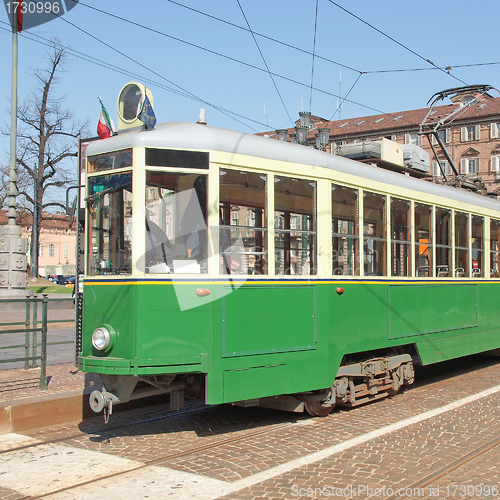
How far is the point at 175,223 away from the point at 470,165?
207ft

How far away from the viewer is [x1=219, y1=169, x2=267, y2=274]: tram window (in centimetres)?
634

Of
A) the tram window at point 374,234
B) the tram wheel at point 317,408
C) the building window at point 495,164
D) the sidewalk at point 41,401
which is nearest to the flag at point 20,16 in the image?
the sidewalk at point 41,401

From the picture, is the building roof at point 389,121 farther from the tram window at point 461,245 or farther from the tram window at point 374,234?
the tram window at point 374,234

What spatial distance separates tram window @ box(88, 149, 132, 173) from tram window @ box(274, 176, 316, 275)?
5.12ft

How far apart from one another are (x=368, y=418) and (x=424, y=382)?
3.01 metres

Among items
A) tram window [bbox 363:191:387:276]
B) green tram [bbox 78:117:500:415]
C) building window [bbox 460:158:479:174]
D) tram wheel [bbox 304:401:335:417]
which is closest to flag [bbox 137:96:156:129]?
green tram [bbox 78:117:500:415]

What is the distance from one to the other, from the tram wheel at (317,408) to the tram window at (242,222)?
1.76 metres

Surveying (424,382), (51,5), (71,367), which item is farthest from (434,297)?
(51,5)

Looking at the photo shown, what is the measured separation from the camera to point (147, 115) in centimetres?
635

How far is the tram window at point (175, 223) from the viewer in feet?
20.0

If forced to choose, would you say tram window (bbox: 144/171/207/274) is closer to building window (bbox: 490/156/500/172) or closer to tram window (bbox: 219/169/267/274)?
tram window (bbox: 219/169/267/274)

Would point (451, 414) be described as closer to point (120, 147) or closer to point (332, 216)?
point (332, 216)

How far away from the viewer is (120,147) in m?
6.26

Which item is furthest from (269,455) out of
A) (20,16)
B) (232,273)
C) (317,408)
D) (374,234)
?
(20,16)
